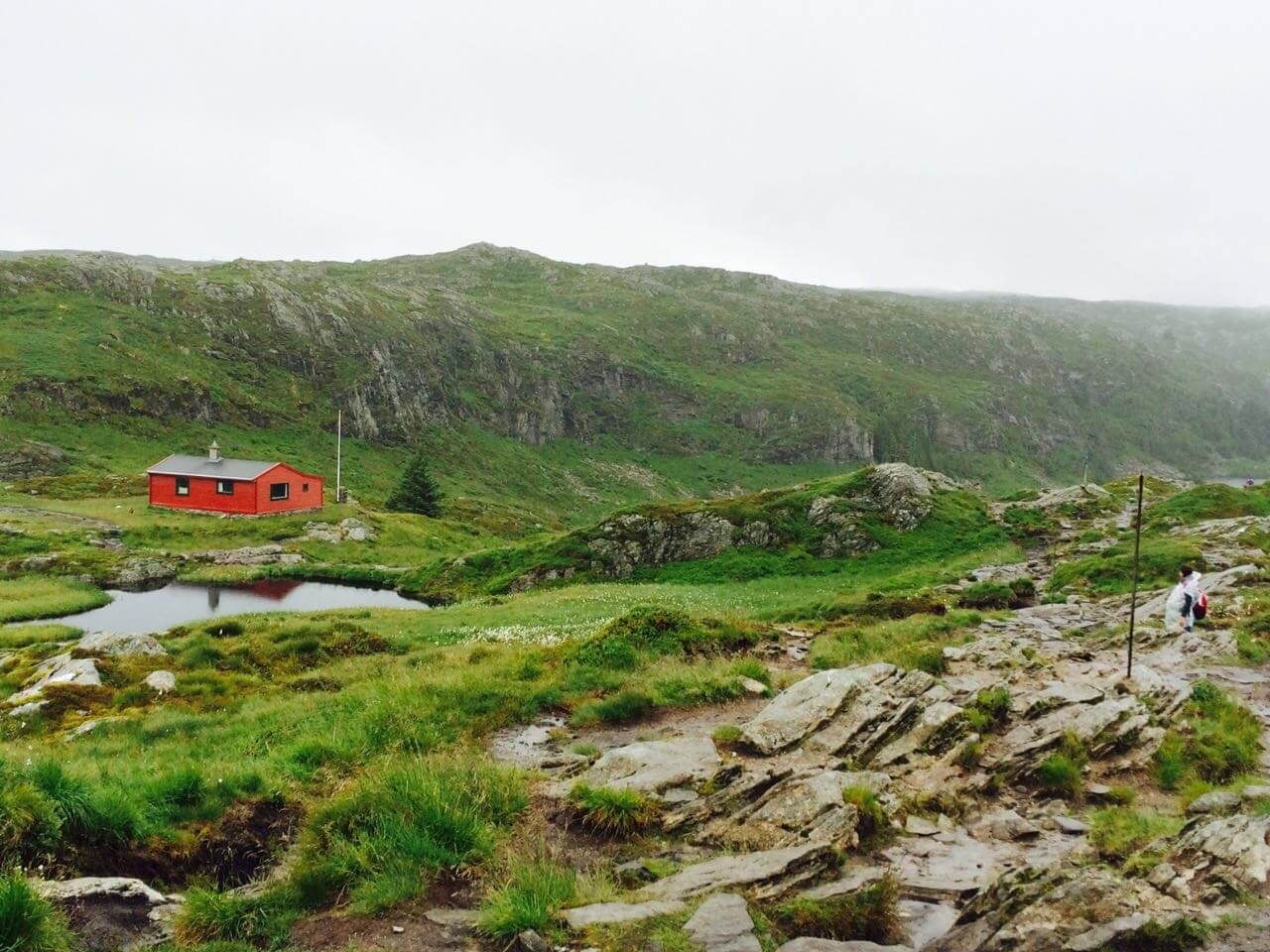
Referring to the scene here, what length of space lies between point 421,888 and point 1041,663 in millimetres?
17050

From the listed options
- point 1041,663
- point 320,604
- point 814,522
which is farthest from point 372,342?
point 1041,663

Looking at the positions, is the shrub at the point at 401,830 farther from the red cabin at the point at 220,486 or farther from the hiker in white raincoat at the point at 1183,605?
the red cabin at the point at 220,486

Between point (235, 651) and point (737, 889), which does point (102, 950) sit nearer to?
point (737, 889)

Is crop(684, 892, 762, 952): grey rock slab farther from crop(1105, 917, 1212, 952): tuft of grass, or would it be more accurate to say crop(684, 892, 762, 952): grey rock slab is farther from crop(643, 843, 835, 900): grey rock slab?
crop(1105, 917, 1212, 952): tuft of grass

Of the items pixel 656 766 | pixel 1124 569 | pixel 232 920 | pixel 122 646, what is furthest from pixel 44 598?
pixel 1124 569

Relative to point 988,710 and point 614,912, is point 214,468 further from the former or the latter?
point 614,912

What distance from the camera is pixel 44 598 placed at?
45125mm

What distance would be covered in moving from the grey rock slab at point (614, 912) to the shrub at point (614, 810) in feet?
7.77

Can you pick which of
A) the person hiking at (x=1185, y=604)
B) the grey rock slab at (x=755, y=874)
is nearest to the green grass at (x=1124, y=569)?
the person hiking at (x=1185, y=604)

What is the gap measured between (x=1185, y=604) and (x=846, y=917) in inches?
867

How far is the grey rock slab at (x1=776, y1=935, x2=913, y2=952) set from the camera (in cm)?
767

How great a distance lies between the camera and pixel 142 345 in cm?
12581

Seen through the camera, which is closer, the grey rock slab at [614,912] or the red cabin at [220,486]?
the grey rock slab at [614,912]

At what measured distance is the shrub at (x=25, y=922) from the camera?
7090mm
